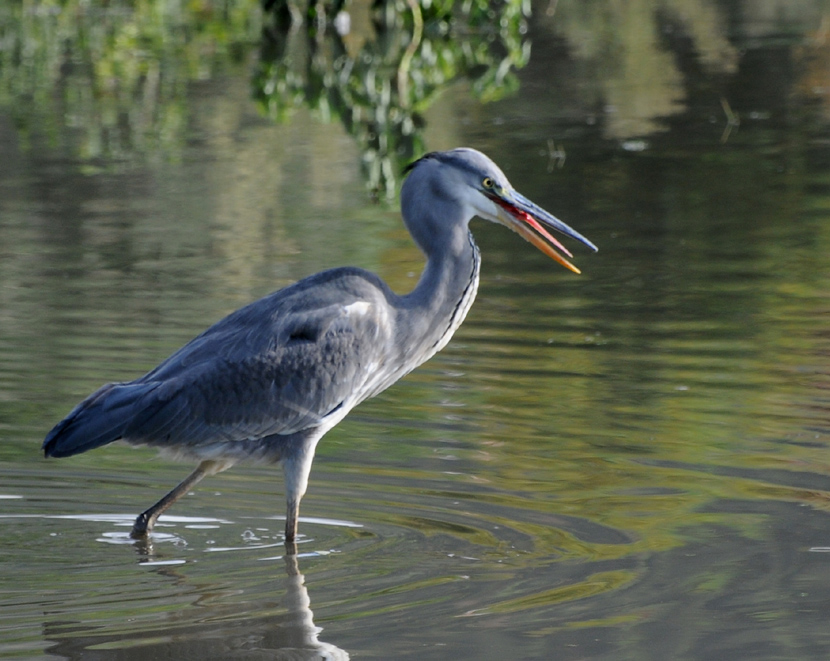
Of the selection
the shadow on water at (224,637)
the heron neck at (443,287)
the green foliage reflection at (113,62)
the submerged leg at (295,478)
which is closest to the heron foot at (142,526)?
the submerged leg at (295,478)

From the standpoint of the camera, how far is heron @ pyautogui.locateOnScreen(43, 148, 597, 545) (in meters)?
5.85

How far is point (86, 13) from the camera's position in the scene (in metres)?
30.4

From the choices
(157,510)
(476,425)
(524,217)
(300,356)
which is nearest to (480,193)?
(524,217)

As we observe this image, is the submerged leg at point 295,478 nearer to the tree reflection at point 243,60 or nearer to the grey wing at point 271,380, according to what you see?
the grey wing at point 271,380

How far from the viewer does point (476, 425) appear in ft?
23.7

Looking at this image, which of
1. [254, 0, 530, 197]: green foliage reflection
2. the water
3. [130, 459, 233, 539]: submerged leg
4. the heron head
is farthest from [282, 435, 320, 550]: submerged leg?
[254, 0, 530, 197]: green foliage reflection

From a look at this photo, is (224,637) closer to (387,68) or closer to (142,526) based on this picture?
(142,526)

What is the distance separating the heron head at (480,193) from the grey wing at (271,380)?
48cm

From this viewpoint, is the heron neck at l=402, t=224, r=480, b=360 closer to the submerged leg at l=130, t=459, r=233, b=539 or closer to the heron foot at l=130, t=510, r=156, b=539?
the submerged leg at l=130, t=459, r=233, b=539

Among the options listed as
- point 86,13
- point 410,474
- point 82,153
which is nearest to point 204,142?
point 82,153

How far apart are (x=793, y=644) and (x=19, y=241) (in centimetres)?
838

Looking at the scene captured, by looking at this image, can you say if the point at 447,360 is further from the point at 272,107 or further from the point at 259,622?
the point at 272,107

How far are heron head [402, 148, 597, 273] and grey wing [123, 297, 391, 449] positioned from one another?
483 millimetres

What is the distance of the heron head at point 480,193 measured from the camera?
5.94 meters
